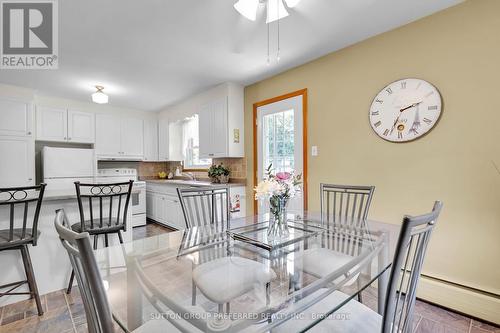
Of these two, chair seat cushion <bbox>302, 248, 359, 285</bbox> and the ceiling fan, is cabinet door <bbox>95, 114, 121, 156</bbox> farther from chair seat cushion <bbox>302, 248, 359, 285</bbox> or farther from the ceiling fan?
chair seat cushion <bbox>302, 248, 359, 285</bbox>

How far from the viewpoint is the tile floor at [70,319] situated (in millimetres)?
1657

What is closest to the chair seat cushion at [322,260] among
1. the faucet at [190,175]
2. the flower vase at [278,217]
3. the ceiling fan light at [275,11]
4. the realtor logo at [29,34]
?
the flower vase at [278,217]

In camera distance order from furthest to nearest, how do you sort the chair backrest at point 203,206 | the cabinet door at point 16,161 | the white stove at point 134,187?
the white stove at point 134,187, the cabinet door at point 16,161, the chair backrest at point 203,206

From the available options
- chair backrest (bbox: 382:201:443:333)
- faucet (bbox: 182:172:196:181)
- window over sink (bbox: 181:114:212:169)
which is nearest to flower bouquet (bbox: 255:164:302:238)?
chair backrest (bbox: 382:201:443:333)

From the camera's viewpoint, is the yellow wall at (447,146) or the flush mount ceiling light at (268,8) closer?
the flush mount ceiling light at (268,8)

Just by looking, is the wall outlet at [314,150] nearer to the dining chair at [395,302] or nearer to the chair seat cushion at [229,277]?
the chair seat cushion at [229,277]

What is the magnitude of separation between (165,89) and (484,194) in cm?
413

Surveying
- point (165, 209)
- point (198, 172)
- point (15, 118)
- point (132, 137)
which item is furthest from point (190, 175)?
point (15, 118)

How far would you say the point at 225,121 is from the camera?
3637 millimetres

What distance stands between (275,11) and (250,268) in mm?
1916

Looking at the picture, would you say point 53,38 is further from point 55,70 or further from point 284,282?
point 284,282

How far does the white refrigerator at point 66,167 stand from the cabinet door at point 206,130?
7.13ft

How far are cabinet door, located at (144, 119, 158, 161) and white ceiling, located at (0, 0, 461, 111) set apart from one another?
1846 millimetres

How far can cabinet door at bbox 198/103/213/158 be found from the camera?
394 centimetres
